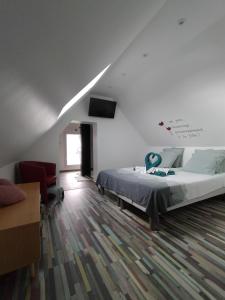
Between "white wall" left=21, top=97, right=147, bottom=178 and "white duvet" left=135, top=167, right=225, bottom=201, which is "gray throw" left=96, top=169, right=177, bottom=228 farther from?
"white wall" left=21, top=97, right=147, bottom=178

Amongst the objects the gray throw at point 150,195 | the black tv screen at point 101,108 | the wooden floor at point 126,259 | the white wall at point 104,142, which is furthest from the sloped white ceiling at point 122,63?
the gray throw at point 150,195

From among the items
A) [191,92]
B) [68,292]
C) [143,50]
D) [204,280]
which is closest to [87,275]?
[68,292]

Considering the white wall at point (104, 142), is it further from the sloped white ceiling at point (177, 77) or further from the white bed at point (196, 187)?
the white bed at point (196, 187)

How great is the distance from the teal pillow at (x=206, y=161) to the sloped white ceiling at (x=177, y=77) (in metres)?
0.33

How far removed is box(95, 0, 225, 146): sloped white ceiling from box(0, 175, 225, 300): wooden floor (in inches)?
76.9

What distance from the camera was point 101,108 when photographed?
14.8 feet

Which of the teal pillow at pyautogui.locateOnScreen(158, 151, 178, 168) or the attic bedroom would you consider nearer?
the attic bedroom

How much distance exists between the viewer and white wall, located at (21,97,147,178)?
4039 millimetres

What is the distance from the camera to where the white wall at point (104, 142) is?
4.04m

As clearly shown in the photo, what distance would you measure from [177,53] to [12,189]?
290cm

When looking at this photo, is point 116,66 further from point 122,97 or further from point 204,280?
point 204,280

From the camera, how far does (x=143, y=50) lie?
2.44 m

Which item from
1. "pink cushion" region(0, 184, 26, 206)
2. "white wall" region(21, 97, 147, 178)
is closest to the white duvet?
"pink cushion" region(0, 184, 26, 206)

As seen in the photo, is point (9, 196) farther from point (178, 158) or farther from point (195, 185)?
point (178, 158)
